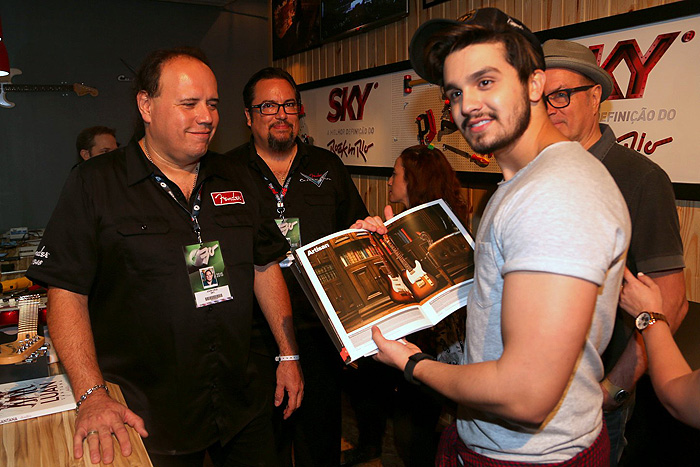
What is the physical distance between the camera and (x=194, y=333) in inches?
67.0

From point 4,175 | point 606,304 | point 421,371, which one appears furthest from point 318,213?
point 4,175

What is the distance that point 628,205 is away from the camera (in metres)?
1.46

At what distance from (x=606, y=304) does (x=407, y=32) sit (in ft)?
8.99

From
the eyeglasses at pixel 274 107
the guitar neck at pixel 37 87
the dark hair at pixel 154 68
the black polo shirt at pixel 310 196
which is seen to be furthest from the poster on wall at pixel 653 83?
the guitar neck at pixel 37 87

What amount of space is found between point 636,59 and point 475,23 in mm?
1354

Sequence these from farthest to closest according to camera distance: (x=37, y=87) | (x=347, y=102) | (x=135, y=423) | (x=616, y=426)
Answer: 1. (x=37, y=87)
2. (x=347, y=102)
3. (x=616, y=426)
4. (x=135, y=423)

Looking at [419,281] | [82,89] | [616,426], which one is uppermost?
[82,89]

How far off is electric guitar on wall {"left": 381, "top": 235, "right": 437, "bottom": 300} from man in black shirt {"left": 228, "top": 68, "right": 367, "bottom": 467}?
1076 mm

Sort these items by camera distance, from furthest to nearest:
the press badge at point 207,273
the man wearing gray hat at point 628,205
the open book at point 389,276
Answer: the press badge at point 207,273
the man wearing gray hat at point 628,205
the open book at point 389,276

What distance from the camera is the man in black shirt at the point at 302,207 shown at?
2.50m

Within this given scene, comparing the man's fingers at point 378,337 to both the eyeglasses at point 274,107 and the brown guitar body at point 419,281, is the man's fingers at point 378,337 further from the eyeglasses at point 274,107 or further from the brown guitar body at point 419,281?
the eyeglasses at point 274,107

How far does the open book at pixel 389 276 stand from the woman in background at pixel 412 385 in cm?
34

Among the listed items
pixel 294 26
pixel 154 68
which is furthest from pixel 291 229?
pixel 294 26

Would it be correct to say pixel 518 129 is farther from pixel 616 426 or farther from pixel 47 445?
pixel 47 445
